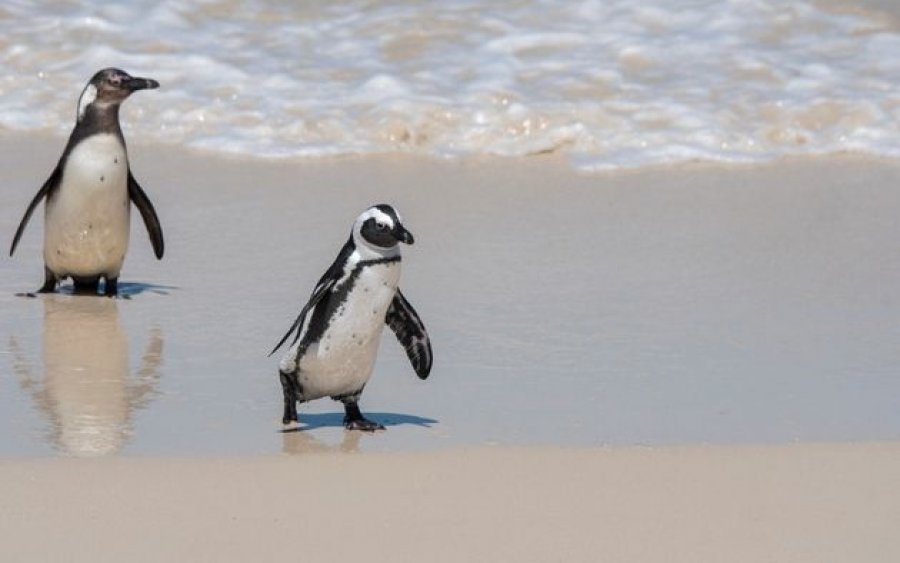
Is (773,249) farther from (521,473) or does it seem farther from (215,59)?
(215,59)

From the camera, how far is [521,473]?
421cm

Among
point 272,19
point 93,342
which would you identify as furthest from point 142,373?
point 272,19

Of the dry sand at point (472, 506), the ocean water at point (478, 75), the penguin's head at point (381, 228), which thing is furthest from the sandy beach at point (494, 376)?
the penguin's head at point (381, 228)

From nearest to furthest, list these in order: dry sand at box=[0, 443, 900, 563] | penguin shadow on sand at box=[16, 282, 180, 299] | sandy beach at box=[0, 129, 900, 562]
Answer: dry sand at box=[0, 443, 900, 563] < sandy beach at box=[0, 129, 900, 562] < penguin shadow on sand at box=[16, 282, 180, 299]

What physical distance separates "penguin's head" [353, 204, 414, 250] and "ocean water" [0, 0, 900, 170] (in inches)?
151

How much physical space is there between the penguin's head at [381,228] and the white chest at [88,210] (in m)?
2.13

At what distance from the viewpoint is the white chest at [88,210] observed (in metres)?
6.60

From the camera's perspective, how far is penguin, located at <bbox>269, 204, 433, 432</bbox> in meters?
4.75

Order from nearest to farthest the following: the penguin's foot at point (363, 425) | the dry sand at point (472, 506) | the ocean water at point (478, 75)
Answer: the dry sand at point (472, 506)
the penguin's foot at point (363, 425)
the ocean water at point (478, 75)

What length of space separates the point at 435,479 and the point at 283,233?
10.5 ft

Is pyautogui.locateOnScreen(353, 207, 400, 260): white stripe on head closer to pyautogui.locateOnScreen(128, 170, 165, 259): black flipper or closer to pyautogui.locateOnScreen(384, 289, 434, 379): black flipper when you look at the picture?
pyautogui.locateOnScreen(384, 289, 434, 379): black flipper

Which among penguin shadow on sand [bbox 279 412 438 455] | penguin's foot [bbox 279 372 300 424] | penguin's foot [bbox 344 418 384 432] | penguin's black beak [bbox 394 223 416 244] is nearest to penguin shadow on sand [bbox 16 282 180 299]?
penguin shadow on sand [bbox 279 412 438 455]

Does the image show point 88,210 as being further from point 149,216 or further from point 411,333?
point 411,333

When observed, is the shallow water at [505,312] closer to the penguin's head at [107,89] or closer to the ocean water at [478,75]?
the ocean water at [478,75]
